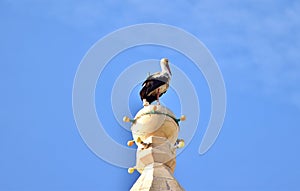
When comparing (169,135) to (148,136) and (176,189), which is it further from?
(176,189)

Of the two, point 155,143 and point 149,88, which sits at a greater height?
point 149,88

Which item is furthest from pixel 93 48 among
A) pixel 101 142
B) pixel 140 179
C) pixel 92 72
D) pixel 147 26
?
pixel 140 179

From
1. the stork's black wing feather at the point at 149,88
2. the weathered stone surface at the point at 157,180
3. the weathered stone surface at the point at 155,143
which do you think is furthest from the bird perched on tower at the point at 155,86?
the weathered stone surface at the point at 157,180

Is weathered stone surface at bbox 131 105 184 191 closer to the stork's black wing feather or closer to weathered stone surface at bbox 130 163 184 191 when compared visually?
weathered stone surface at bbox 130 163 184 191

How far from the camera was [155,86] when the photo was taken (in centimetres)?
1591

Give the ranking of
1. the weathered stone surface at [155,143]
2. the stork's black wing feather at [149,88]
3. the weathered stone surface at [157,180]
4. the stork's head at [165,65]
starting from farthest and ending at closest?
the stork's head at [165,65]
the stork's black wing feather at [149,88]
the weathered stone surface at [155,143]
the weathered stone surface at [157,180]

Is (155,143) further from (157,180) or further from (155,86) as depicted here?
(155,86)

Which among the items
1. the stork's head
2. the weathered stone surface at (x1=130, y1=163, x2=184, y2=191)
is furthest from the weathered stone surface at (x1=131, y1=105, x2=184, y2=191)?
the stork's head

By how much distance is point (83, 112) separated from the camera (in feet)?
46.2

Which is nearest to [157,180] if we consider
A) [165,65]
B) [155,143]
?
[155,143]

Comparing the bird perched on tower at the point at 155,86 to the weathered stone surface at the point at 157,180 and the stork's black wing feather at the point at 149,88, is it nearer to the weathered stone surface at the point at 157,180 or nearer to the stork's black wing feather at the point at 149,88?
the stork's black wing feather at the point at 149,88

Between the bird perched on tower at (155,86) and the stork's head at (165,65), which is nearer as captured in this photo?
the bird perched on tower at (155,86)

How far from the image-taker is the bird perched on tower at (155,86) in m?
15.9

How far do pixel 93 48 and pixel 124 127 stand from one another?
2374 mm
